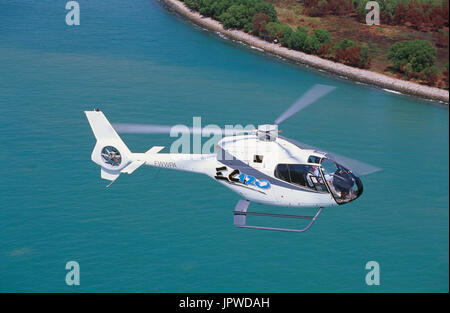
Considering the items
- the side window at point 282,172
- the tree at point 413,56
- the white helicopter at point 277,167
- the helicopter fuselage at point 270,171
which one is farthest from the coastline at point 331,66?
the side window at point 282,172

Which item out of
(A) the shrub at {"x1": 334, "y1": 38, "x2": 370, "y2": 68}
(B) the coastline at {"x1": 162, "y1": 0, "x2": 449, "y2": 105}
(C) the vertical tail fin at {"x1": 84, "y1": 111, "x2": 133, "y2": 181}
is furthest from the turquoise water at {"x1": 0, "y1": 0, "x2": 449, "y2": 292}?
(C) the vertical tail fin at {"x1": 84, "y1": 111, "x2": 133, "y2": 181}

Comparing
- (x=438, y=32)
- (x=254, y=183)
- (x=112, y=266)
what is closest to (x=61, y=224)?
(x=112, y=266)

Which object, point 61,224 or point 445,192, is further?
point 445,192

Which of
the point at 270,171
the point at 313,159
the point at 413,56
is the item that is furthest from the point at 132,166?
the point at 413,56

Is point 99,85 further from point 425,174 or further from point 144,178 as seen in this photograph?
point 425,174

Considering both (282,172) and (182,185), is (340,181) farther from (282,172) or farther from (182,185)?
(182,185)

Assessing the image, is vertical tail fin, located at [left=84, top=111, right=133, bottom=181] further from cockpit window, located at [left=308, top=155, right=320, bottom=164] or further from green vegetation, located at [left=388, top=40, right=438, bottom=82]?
green vegetation, located at [left=388, top=40, right=438, bottom=82]
